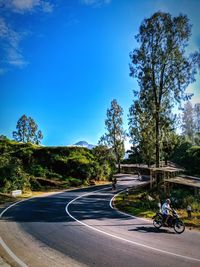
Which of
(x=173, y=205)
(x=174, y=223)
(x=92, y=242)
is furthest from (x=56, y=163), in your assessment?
(x=92, y=242)

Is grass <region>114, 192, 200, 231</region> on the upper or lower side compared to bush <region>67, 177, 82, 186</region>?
lower

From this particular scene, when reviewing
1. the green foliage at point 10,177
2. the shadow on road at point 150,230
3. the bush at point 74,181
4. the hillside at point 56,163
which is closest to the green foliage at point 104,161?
the hillside at point 56,163

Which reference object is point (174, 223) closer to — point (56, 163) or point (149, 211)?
point (149, 211)

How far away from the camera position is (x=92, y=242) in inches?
506

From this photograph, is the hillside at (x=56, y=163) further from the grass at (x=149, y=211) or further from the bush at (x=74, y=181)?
the grass at (x=149, y=211)

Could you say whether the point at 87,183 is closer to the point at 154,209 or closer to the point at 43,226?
the point at 154,209

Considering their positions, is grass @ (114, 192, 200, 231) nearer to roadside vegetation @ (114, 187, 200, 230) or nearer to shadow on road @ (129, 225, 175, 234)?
roadside vegetation @ (114, 187, 200, 230)

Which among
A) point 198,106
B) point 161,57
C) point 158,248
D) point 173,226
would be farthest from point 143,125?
point 198,106

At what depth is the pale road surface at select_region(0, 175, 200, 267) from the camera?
10266 millimetres

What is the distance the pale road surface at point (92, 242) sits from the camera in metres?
10.3

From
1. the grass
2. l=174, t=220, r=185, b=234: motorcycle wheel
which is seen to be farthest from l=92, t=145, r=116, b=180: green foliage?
l=174, t=220, r=185, b=234: motorcycle wheel

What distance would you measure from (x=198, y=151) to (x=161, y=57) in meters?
19.6

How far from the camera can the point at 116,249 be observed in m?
11.8

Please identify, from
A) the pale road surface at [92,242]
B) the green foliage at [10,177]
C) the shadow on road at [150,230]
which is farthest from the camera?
the green foliage at [10,177]
